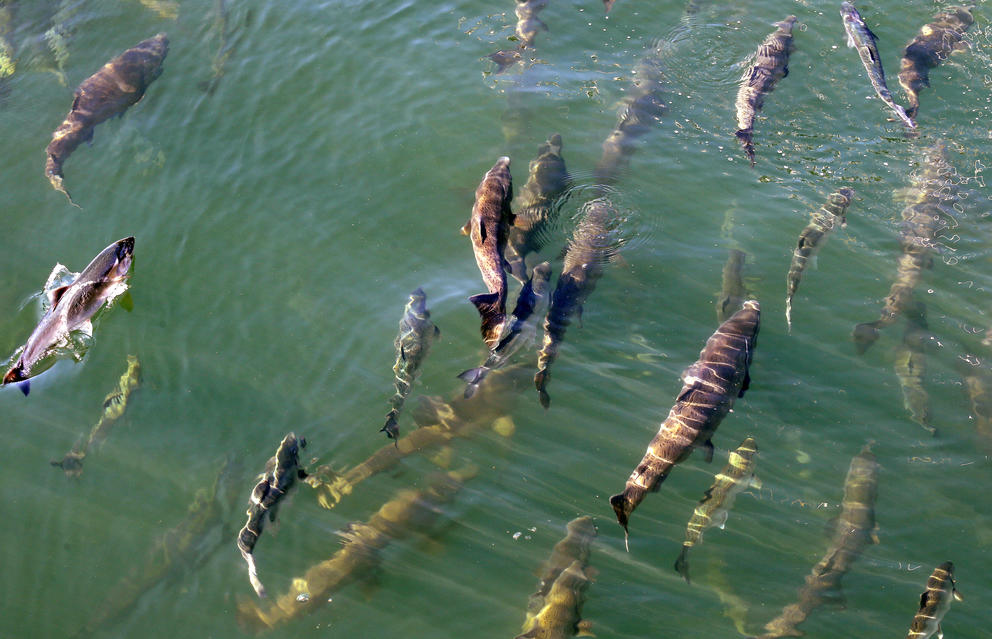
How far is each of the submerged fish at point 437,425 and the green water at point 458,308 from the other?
131 millimetres

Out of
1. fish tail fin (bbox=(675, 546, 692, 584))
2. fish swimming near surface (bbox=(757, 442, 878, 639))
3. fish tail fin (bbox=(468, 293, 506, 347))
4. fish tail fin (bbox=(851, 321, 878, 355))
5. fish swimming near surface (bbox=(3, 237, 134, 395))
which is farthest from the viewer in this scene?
fish tail fin (bbox=(851, 321, 878, 355))

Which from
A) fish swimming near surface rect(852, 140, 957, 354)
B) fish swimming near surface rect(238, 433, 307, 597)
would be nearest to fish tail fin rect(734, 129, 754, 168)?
fish swimming near surface rect(852, 140, 957, 354)

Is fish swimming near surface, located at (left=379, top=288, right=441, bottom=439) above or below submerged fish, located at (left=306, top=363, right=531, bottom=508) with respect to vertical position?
above

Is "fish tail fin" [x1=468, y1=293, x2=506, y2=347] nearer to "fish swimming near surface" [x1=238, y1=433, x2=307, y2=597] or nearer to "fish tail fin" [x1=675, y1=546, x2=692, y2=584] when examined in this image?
"fish swimming near surface" [x1=238, y1=433, x2=307, y2=597]

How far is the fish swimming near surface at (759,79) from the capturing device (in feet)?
27.6

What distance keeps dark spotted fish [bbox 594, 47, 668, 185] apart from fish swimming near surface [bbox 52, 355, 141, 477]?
17.0 ft

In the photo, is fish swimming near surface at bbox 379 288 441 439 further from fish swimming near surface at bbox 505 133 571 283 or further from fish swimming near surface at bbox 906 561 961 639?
fish swimming near surface at bbox 906 561 961 639

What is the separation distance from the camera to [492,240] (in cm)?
684

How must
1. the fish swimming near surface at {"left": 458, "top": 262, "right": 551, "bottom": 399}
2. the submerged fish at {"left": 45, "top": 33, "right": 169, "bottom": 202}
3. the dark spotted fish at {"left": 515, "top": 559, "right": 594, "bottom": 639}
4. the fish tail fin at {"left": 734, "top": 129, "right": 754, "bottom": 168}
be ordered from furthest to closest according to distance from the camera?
the submerged fish at {"left": 45, "top": 33, "right": 169, "bottom": 202}
the fish tail fin at {"left": 734, "top": 129, "right": 754, "bottom": 168}
the fish swimming near surface at {"left": 458, "top": 262, "right": 551, "bottom": 399}
the dark spotted fish at {"left": 515, "top": 559, "right": 594, "bottom": 639}

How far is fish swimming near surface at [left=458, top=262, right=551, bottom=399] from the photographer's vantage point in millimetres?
6566

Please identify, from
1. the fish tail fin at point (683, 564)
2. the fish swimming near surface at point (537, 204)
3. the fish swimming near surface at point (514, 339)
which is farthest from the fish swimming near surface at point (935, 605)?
the fish swimming near surface at point (537, 204)

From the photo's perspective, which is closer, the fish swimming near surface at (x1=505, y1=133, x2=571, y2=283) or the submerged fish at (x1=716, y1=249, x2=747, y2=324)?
the submerged fish at (x1=716, y1=249, x2=747, y2=324)

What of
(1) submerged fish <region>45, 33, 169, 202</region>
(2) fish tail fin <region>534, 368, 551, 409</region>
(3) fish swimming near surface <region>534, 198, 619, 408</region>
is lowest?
(2) fish tail fin <region>534, 368, 551, 409</region>

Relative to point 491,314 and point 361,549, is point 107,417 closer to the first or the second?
point 361,549
